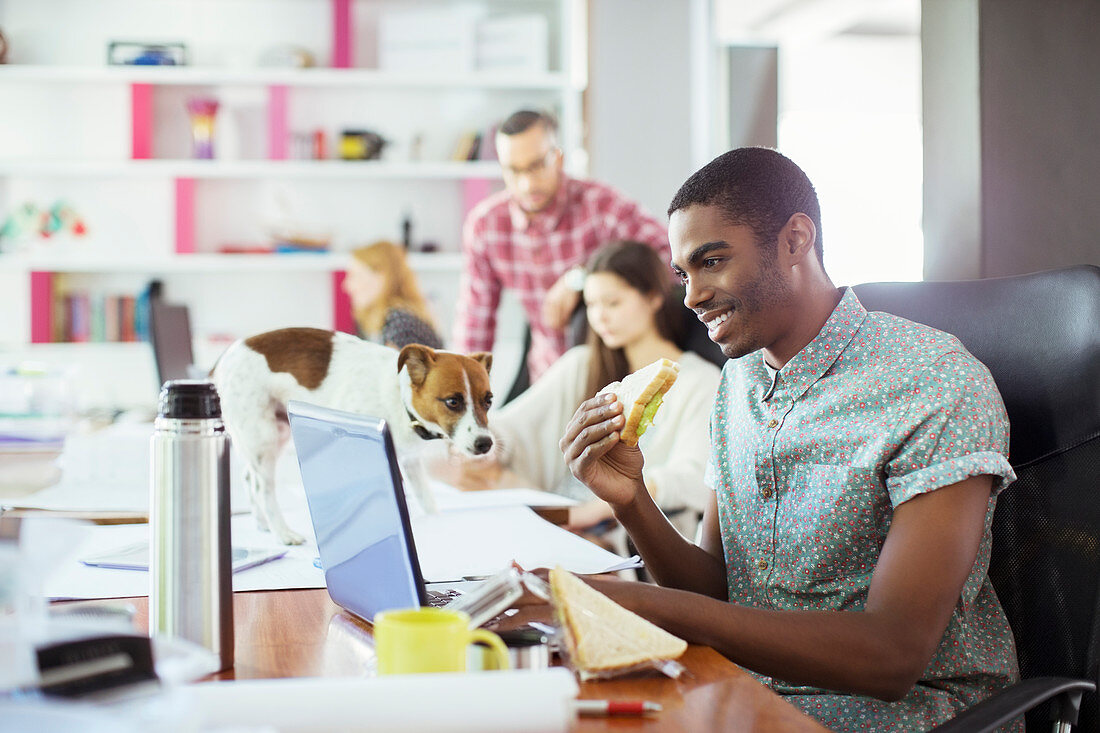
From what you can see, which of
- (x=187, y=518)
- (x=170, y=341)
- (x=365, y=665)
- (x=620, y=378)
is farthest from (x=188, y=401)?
(x=170, y=341)

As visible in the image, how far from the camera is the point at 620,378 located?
2.69 meters

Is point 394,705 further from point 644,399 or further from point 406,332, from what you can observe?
point 406,332

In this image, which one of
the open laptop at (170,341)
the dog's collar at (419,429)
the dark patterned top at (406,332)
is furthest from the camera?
the open laptop at (170,341)

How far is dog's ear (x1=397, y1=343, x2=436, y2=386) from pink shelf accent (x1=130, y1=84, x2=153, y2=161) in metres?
4.26

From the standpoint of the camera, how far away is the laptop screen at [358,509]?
0.86 meters

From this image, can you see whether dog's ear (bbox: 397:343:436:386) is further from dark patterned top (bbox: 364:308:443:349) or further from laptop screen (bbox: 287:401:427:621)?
dark patterned top (bbox: 364:308:443:349)

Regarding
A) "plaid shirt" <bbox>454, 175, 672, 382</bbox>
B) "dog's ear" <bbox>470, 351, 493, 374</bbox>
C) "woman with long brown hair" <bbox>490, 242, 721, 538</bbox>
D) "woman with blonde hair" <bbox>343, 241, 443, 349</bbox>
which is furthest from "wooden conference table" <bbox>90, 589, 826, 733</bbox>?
"woman with blonde hair" <bbox>343, 241, 443, 349</bbox>

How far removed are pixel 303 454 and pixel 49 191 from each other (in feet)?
15.3

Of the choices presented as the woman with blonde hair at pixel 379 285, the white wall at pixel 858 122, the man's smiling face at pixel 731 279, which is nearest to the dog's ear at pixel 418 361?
the man's smiling face at pixel 731 279

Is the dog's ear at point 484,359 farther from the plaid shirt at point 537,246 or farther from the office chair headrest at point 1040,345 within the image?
the plaid shirt at point 537,246

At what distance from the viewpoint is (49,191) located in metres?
5.03

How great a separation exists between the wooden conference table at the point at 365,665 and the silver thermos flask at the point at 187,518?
65mm

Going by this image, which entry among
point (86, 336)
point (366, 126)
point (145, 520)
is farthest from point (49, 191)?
point (145, 520)

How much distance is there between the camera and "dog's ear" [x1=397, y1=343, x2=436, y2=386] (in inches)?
47.8
